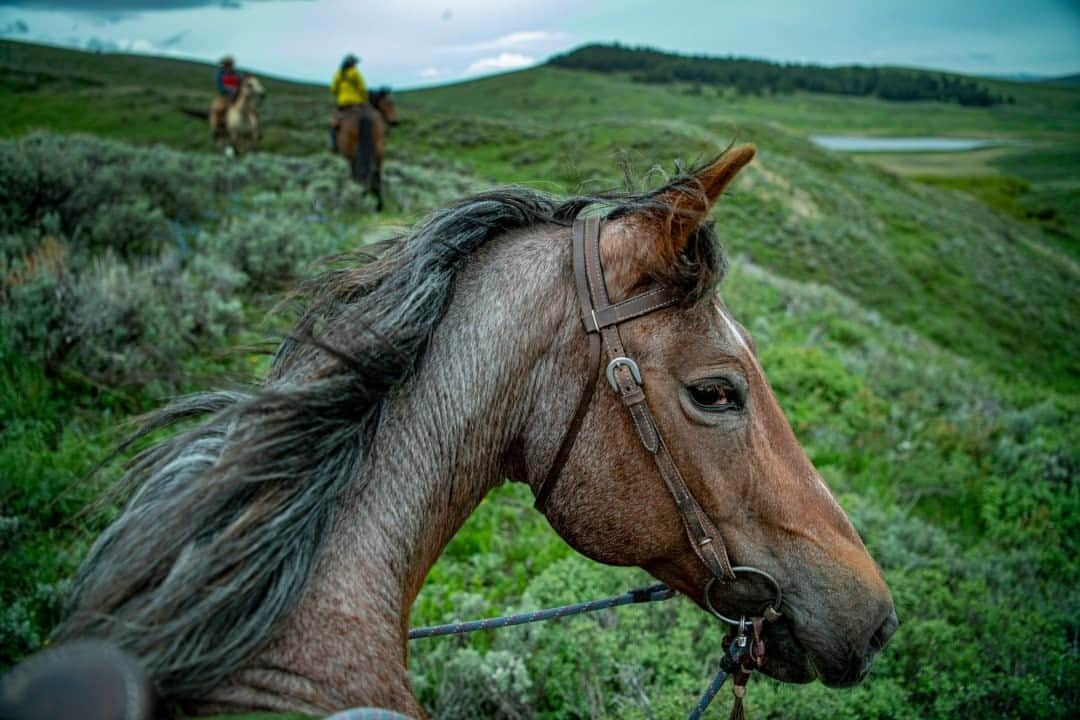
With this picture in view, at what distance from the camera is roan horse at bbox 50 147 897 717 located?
1.49m

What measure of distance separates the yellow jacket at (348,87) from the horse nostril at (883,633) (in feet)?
49.3

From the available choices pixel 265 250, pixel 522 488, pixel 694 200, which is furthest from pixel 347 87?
pixel 694 200

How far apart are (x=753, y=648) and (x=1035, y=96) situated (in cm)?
12077

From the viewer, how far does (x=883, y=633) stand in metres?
1.92

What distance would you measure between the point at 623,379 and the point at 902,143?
91652 mm

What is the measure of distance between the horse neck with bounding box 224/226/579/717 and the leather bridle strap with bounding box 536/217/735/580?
0.06 metres

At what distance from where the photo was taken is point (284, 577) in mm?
1491

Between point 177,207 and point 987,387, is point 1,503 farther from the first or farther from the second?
point 987,387

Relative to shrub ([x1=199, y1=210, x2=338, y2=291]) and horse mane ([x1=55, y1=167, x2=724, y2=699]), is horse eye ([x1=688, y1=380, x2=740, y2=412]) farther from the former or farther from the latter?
shrub ([x1=199, y1=210, x2=338, y2=291])

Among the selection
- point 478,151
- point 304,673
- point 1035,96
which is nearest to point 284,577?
point 304,673

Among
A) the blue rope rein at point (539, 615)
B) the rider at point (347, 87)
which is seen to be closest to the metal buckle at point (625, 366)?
the blue rope rein at point (539, 615)

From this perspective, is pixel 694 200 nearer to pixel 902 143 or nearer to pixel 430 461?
pixel 430 461

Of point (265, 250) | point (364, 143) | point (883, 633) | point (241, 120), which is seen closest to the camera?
point (883, 633)

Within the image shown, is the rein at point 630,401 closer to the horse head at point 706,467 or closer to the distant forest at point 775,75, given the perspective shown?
the horse head at point 706,467
